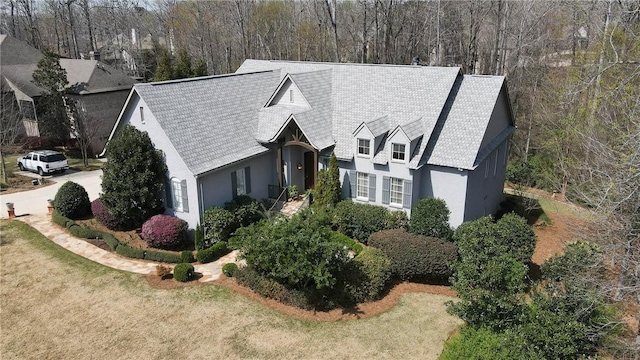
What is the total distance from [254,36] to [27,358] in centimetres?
5967

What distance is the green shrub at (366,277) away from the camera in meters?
19.6

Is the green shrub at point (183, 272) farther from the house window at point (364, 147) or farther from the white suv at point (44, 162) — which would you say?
the white suv at point (44, 162)

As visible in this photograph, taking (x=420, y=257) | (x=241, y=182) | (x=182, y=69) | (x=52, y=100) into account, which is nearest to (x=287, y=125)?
(x=241, y=182)

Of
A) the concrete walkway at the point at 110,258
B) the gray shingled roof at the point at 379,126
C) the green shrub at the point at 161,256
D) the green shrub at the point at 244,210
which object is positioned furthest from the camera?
the gray shingled roof at the point at 379,126

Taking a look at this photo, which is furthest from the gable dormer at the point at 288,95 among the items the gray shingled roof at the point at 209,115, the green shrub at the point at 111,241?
the green shrub at the point at 111,241

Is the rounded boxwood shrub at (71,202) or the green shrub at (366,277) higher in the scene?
the rounded boxwood shrub at (71,202)

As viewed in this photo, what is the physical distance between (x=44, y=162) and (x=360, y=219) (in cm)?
2799

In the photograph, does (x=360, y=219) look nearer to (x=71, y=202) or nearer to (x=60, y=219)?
(x=71, y=202)

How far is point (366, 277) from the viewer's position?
1981 cm

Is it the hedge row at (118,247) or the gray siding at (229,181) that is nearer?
the hedge row at (118,247)

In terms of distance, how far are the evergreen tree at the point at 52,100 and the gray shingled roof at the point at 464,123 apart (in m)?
34.3

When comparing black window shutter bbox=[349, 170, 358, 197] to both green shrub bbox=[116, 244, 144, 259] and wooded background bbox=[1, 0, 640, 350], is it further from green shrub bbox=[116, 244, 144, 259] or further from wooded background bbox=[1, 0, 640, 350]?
green shrub bbox=[116, 244, 144, 259]

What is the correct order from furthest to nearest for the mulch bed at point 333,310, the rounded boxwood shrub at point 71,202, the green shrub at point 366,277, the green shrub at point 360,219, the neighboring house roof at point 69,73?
the neighboring house roof at point 69,73 < the rounded boxwood shrub at point 71,202 < the green shrub at point 360,219 < the green shrub at point 366,277 < the mulch bed at point 333,310

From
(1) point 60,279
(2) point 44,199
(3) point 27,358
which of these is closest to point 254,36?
(2) point 44,199
